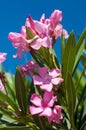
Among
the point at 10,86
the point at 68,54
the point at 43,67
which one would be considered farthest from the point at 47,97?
the point at 10,86

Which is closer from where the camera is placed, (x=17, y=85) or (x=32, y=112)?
(x=32, y=112)

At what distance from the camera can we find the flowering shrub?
4.32ft

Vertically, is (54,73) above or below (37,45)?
below

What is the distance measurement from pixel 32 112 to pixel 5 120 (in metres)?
0.33

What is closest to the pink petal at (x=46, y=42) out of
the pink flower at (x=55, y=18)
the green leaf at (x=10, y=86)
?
the pink flower at (x=55, y=18)

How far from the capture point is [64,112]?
1542 mm

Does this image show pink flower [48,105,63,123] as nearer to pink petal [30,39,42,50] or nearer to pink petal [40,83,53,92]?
pink petal [40,83,53,92]

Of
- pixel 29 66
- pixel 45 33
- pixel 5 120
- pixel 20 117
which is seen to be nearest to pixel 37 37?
pixel 45 33

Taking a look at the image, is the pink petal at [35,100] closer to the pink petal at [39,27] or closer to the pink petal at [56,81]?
the pink petal at [56,81]

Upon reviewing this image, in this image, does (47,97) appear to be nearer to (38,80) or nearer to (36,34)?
(38,80)

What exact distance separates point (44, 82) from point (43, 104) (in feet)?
0.24

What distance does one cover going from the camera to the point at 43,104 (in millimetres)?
1308

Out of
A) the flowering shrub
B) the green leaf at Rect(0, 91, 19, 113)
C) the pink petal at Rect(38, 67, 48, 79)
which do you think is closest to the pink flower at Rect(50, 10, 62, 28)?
the flowering shrub

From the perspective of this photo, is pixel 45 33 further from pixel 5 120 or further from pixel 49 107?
pixel 5 120
